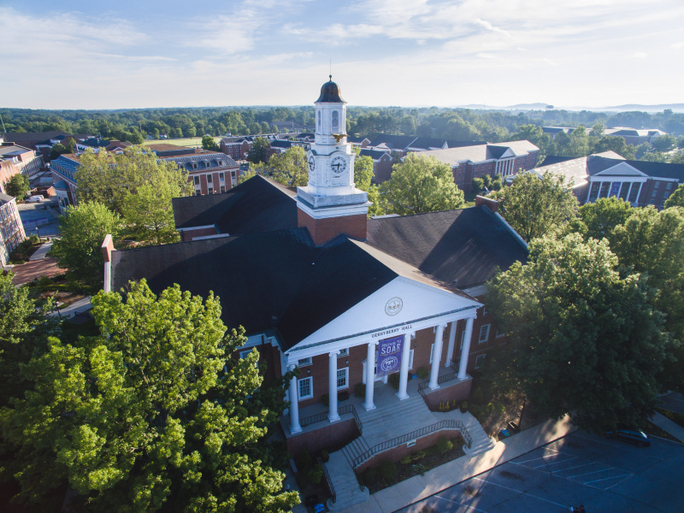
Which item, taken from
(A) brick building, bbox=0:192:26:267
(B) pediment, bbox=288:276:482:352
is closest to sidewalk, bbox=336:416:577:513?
(B) pediment, bbox=288:276:482:352

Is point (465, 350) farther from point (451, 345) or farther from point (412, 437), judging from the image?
point (412, 437)

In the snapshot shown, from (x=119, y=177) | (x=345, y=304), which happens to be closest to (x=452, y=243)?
(x=345, y=304)

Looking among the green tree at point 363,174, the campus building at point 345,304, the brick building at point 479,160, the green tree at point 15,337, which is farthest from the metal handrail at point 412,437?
the brick building at point 479,160

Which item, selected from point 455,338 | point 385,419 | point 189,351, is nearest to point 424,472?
point 385,419

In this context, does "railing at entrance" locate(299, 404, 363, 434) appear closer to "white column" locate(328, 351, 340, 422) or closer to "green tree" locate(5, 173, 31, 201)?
"white column" locate(328, 351, 340, 422)

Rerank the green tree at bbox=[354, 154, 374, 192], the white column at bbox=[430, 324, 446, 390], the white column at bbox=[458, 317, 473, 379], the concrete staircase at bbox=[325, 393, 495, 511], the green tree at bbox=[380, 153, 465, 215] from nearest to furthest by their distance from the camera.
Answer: the concrete staircase at bbox=[325, 393, 495, 511] < the white column at bbox=[430, 324, 446, 390] < the white column at bbox=[458, 317, 473, 379] < the green tree at bbox=[380, 153, 465, 215] < the green tree at bbox=[354, 154, 374, 192]

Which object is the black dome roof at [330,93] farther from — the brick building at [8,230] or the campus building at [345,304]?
the brick building at [8,230]

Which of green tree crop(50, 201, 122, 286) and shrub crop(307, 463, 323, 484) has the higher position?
green tree crop(50, 201, 122, 286)
